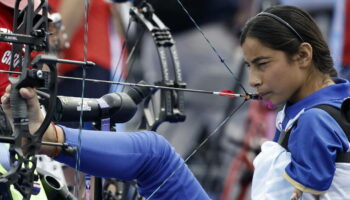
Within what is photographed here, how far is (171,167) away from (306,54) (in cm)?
58

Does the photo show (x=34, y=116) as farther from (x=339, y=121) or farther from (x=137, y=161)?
(x=339, y=121)

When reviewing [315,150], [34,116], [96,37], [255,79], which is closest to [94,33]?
[96,37]

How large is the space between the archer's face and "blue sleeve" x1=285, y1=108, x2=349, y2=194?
0.20 meters

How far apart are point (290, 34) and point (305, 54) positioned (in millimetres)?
82

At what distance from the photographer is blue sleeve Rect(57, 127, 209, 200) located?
3030 mm

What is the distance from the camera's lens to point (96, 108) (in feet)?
10.5

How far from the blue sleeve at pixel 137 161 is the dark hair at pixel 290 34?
471 millimetres

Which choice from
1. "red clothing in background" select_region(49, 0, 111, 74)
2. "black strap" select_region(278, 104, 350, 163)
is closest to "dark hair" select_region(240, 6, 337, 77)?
"black strap" select_region(278, 104, 350, 163)

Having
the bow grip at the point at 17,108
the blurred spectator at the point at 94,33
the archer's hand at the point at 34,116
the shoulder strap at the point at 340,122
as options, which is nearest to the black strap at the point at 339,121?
the shoulder strap at the point at 340,122

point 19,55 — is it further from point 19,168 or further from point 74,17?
point 74,17

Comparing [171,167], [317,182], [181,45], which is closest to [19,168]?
[171,167]

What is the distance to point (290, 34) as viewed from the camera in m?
3.21

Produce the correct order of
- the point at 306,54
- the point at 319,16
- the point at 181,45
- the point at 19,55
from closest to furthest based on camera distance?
the point at 19,55 → the point at 306,54 → the point at 319,16 → the point at 181,45

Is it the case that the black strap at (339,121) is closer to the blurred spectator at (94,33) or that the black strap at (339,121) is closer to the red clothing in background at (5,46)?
the red clothing in background at (5,46)
